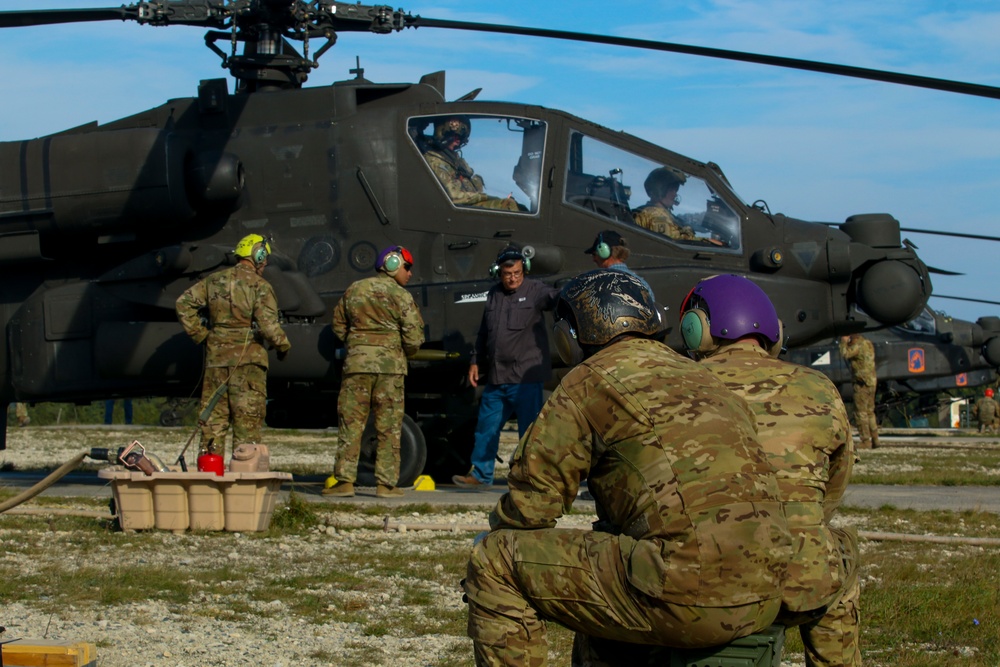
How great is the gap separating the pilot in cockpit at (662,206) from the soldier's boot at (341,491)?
309cm

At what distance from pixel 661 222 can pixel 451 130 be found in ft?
6.08

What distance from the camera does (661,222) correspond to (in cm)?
1002

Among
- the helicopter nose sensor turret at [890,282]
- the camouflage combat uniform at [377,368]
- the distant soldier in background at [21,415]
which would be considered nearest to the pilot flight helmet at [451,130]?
the camouflage combat uniform at [377,368]

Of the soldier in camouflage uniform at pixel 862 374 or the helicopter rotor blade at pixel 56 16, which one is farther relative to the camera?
the soldier in camouflage uniform at pixel 862 374

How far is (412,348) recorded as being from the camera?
9.34m

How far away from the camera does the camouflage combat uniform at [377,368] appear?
9.20m

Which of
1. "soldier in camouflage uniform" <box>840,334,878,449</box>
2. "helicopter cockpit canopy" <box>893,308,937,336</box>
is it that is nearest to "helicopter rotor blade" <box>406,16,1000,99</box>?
"soldier in camouflage uniform" <box>840,334,878,449</box>

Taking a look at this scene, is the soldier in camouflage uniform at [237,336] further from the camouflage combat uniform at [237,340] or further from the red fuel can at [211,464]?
the red fuel can at [211,464]

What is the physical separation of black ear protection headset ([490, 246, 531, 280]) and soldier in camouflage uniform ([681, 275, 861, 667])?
17.6ft

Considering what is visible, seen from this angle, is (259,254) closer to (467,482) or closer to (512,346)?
(512,346)

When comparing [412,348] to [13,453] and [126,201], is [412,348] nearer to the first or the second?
[126,201]

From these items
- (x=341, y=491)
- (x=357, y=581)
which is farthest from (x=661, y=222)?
(x=357, y=581)

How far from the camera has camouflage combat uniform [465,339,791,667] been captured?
3.14 meters

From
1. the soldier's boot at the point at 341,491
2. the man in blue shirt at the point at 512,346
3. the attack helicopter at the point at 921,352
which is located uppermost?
the man in blue shirt at the point at 512,346
